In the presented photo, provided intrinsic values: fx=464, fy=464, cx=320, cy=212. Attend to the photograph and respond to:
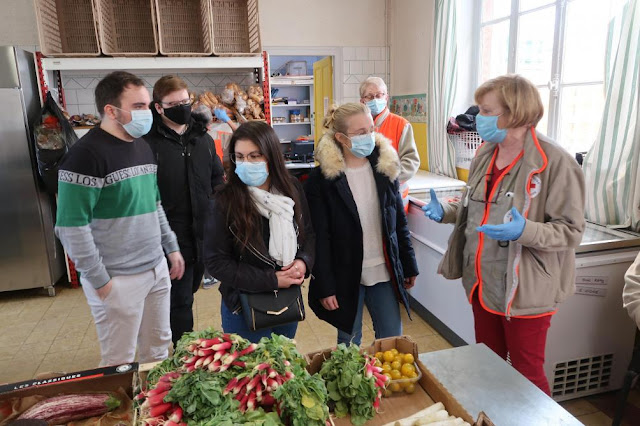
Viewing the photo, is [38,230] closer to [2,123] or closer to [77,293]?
[77,293]

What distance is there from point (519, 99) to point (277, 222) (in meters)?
0.96

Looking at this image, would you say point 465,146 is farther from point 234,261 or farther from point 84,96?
point 84,96

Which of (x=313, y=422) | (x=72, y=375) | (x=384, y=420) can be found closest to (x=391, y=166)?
(x=384, y=420)

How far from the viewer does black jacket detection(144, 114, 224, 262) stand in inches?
92.3

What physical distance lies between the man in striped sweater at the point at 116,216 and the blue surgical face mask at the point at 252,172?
20.5 inches

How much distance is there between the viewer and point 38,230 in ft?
13.0

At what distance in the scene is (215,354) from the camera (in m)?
1.09

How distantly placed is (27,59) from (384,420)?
4060 mm

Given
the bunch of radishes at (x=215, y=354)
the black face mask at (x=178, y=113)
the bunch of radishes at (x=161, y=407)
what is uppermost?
the black face mask at (x=178, y=113)

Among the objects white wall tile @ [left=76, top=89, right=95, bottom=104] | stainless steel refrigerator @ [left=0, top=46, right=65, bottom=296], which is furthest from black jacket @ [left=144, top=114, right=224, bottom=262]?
white wall tile @ [left=76, top=89, right=95, bottom=104]

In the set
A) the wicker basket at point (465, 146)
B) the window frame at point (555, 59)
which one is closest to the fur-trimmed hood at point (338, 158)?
the window frame at point (555, 59)

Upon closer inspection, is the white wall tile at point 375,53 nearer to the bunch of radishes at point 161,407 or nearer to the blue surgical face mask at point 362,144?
the blue surgical face mask at point 362,144

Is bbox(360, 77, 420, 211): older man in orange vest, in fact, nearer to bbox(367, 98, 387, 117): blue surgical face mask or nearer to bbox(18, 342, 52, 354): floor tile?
bbox(367, 98, 387, 117): blue surgical face mask

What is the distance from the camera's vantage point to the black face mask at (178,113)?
2320 millimetres
